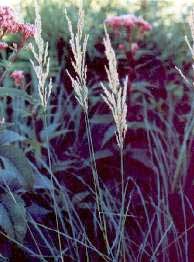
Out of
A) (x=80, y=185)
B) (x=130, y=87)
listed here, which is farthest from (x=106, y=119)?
(x=80, y=185)

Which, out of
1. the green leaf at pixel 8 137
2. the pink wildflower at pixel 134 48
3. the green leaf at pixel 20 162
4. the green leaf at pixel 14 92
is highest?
the pink wildflower at pixel 134 48

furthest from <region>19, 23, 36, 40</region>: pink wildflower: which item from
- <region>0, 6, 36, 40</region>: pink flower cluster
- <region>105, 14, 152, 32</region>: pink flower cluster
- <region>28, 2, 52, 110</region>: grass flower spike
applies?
<region>105, 14, 152, 32</region>: pink flower cluster

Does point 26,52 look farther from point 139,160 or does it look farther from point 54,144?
point 139,160

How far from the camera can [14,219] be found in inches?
87.0

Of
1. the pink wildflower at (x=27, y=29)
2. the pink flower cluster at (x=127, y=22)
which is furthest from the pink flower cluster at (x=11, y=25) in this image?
the pink flower cluster at (x=127, y=22)

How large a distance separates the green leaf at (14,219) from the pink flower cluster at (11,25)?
715mm

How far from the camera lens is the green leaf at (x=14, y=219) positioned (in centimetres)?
218

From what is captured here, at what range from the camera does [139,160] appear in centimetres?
343

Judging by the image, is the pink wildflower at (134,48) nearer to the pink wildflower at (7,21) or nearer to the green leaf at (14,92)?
the pink wildflower at (7,21)

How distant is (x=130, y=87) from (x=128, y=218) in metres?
1.10

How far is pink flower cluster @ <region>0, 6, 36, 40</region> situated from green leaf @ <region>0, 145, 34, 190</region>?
52 centimetres

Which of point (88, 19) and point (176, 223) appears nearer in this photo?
point (176, 223)

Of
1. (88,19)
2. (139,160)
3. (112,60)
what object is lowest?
A: (139,160)

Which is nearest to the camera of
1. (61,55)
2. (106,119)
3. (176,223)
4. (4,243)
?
(4,243)
